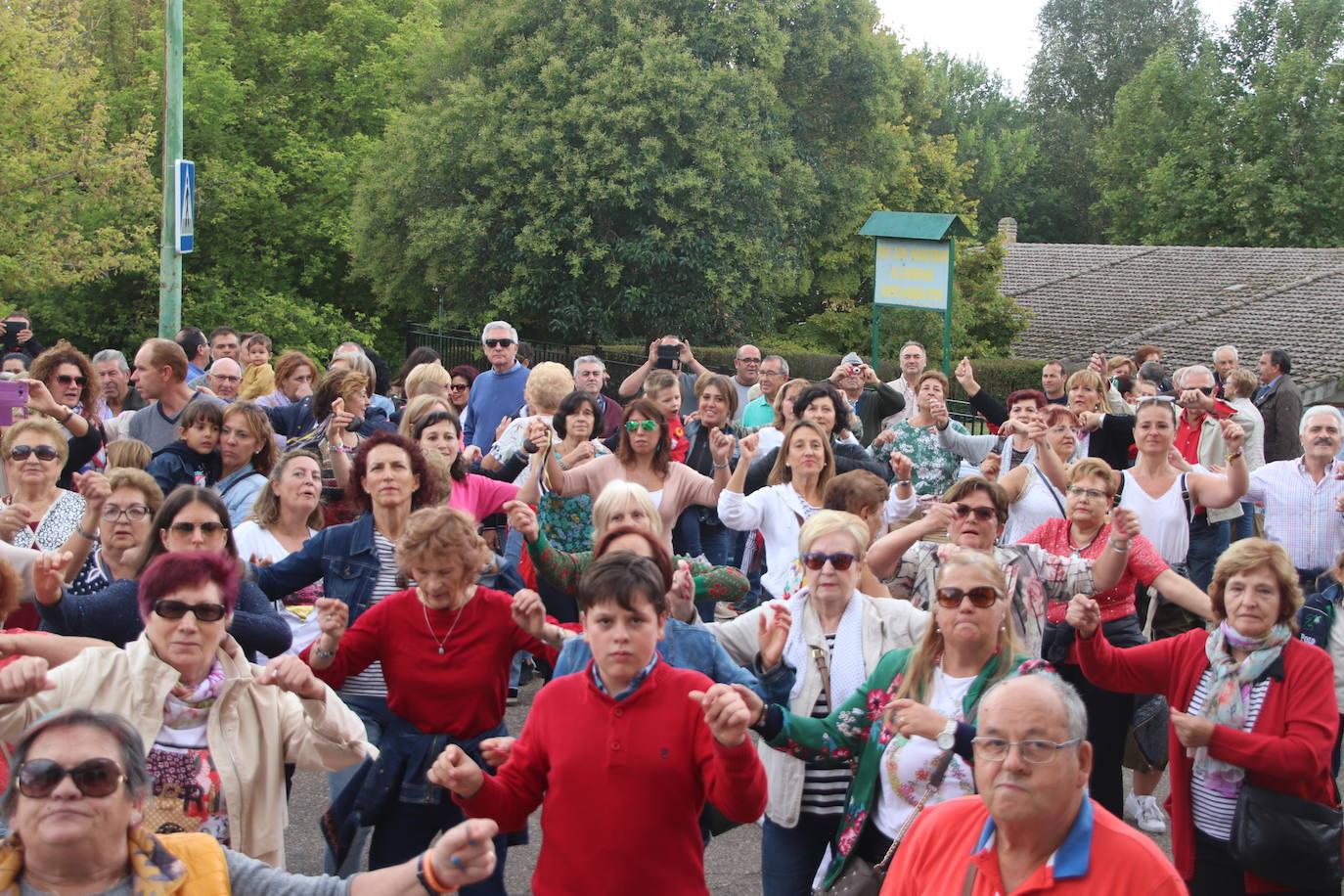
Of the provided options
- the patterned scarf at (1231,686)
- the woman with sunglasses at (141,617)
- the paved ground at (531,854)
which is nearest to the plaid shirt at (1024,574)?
the patterned scarf at (1231,686)

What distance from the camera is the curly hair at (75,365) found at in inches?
335

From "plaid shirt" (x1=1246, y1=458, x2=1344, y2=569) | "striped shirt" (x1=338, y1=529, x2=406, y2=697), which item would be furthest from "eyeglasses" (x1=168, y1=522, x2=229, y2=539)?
"plaid shirt" (x1=1246, y1=458, x2=1344, y2=569)

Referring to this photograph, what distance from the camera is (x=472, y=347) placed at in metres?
20.7

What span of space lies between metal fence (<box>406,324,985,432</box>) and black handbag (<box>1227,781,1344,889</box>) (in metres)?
11.9

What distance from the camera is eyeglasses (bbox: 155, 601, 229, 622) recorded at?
3.80m

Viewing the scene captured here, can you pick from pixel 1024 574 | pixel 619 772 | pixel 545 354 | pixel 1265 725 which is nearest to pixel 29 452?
pixel 619 772

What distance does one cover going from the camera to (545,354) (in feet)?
64.2

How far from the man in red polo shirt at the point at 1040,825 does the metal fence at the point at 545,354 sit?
44.3ft

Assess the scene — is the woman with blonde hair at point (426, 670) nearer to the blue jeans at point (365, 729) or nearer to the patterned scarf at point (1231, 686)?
the blue jeans at point (365, 729)

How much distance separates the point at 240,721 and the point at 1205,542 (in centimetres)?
670

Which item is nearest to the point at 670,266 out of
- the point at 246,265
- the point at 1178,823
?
the point at 246,265

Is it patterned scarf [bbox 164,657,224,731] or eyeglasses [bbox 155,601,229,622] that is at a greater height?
eyeglasses [bbox 155,601,229,622]

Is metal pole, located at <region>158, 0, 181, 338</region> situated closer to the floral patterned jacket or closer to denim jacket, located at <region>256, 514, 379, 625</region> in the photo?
denim jacket, located at <region>256, 514, 379, 625</region>

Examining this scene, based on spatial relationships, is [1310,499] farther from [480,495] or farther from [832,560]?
[480,495]
